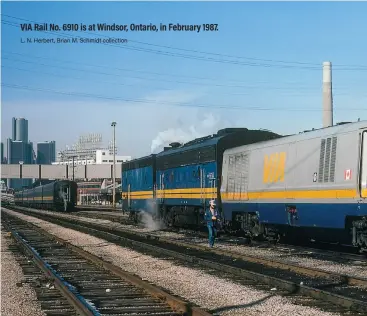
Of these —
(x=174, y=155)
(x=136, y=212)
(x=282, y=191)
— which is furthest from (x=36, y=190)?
(x=282, y=191)

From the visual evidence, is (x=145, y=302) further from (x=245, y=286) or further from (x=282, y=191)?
(x=282, y=191)

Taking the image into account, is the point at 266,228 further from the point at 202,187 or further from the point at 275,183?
the point at 202,187

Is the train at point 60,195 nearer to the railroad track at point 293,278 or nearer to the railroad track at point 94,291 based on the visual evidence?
the railroad track at point 293,278

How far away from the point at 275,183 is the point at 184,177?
913 cm

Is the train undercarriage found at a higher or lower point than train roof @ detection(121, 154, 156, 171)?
lower

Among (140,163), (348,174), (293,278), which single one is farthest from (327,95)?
(293,278)

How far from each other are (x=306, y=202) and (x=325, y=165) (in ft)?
4.63

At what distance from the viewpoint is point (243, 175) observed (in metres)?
22.1

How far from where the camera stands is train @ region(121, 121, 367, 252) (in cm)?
1570

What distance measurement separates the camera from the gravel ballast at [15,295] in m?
9.85

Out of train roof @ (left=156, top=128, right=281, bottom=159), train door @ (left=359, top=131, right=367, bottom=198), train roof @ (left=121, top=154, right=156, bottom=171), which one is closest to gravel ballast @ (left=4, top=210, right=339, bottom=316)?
train door @ (left=359, top=131, right=367, bottom=198)

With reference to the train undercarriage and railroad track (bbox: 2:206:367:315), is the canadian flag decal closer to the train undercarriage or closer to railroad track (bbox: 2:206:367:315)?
the train undercarriage

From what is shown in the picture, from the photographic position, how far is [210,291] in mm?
11703

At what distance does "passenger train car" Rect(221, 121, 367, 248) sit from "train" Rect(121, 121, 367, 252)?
0.03m
